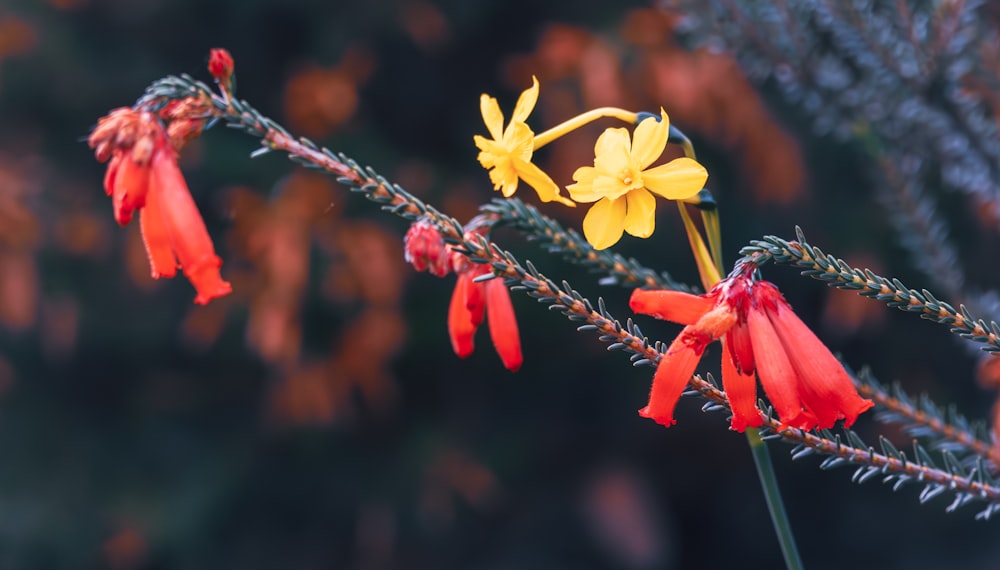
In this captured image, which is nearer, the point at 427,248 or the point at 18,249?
the point at 427,248

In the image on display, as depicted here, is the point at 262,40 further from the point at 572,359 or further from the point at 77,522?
the point at 77,522

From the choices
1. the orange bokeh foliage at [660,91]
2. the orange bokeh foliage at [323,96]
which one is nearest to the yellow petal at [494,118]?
the orange bokeh foliage at [660,91]

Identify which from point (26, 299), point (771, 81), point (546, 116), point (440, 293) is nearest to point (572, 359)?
point (440, 293)

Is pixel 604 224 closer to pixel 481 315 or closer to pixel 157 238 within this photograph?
pixel 481 315

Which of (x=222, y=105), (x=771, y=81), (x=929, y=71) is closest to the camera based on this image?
(x=222, y=105)

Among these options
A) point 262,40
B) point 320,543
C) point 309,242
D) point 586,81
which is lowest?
point 320,543

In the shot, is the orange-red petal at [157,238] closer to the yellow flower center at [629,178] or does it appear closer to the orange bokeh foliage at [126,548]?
the yellow flower center at [629,178]

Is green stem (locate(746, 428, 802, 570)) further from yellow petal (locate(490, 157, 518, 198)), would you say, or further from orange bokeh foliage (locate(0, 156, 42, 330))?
orange bokeh foliage (locate(0, 156, 42, 330))

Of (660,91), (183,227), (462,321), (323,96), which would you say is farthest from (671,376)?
(323,96)
